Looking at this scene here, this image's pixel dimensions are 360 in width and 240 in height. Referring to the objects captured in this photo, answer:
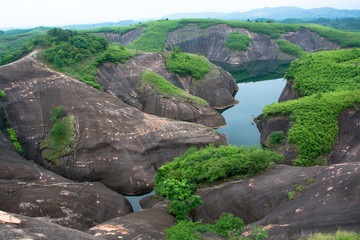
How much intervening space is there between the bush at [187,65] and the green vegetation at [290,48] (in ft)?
145

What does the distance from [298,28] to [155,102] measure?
79.4m

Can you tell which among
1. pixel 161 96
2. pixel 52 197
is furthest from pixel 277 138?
pixel 52 197

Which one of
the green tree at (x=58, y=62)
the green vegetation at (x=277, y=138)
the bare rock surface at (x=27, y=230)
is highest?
the green tree at (x=58, y=62)

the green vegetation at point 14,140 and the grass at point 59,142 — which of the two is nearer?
the grass at point 59,142

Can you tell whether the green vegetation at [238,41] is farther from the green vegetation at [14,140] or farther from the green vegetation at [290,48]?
the green vegetation at [14,140]

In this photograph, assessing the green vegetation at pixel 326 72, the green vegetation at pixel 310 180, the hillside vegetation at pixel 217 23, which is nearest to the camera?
the green vegetation at pixel 310 180

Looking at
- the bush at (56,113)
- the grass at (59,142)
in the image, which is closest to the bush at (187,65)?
the bush at (56,113)

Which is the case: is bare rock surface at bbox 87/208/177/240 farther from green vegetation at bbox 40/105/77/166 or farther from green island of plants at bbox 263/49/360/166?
green island of plants at bbox 263/49/360/166

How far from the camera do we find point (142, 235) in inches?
592

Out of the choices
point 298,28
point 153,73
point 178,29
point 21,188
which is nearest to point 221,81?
point 153,73

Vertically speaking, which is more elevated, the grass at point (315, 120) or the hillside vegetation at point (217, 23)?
the hillside vegetation at point (217, 23)

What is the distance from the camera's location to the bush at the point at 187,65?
166 ft

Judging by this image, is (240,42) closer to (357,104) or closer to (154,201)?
(357,104)

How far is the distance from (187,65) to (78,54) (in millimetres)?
20258
